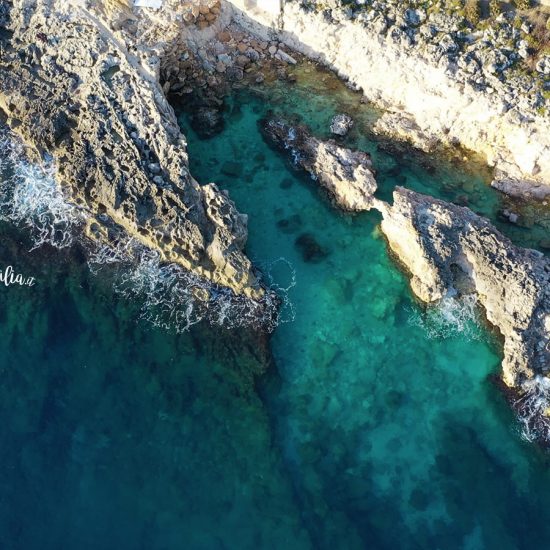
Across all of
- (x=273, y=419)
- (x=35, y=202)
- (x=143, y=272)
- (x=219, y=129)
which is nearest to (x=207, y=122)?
(x=219, y=129)

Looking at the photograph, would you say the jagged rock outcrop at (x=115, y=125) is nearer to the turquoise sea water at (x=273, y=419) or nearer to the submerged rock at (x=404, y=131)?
the turquoise sea water at (x=273, y=419)

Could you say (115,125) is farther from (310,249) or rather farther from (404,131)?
(404,131)

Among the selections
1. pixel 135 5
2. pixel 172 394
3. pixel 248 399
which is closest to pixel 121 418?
pixel 172 394

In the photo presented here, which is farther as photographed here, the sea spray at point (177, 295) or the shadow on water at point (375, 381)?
the sea spray at point (177, 295)

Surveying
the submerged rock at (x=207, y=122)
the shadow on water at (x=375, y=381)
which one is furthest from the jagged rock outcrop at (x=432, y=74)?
the submerged rock at (x=207, y=122)

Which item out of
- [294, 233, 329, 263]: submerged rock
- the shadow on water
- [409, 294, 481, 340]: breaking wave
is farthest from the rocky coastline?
[294, 233, 329, 263]: submerged rock
